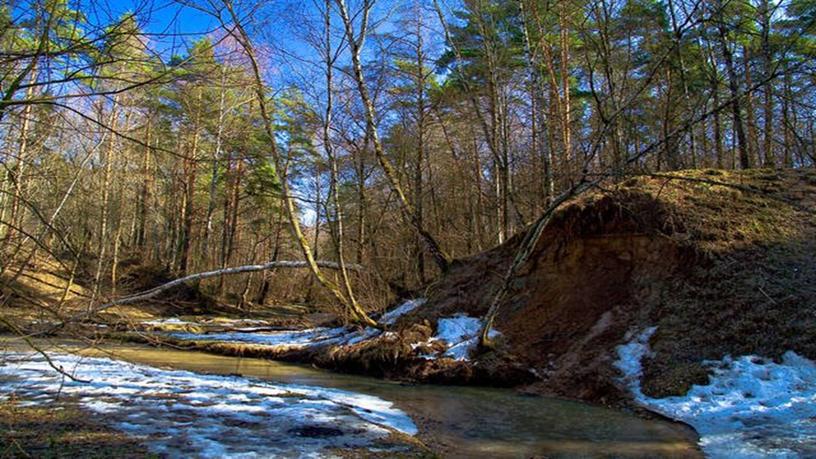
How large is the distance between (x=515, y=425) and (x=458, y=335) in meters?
4.31

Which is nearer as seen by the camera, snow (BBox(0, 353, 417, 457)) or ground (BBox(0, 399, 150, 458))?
ground (BBox(0, 399, 150, 458))

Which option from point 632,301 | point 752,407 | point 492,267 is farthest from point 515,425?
point 492,267

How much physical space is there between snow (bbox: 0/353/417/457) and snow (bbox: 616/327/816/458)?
315cm

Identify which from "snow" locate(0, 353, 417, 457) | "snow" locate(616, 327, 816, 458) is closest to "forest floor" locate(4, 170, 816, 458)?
"snow" locate(616, 327, 816, 458)

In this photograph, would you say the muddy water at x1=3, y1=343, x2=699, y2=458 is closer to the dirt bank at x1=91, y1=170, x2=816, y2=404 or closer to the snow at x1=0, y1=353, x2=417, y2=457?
the snow at x1=0, y1=353, x2=417, y2=457

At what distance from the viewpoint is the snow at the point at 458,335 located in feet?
30.5

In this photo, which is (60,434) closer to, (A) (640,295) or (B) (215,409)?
(B) (215,409)

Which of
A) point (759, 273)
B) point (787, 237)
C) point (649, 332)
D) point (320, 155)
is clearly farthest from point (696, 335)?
point (320, 155)

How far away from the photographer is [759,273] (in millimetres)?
7703

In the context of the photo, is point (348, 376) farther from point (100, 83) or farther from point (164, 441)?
point (100, 83)

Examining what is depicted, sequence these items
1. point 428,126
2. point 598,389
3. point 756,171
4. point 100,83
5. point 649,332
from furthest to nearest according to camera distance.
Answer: point 428,126, point 756,171, point 649,332, point 598,389, point 100,83

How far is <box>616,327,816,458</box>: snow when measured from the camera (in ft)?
15.0

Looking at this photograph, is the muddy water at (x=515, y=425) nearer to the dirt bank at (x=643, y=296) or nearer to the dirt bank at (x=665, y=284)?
the dirt bank at (x=643, y=296)

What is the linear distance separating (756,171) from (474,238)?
41.6ft
